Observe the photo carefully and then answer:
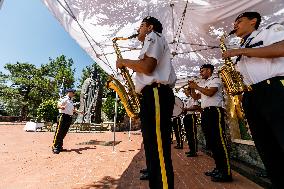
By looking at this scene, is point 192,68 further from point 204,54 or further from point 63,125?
point 63,125

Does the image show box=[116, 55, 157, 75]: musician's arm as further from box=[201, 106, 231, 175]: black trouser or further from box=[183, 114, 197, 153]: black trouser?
box=[183, 114, 197, 153]: black trouser

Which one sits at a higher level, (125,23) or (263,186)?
(125,23)

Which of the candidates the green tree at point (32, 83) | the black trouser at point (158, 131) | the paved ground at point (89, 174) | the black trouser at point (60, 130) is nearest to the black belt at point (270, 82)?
the black trouser at point (158, 131)

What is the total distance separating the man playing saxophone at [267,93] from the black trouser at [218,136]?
209cm

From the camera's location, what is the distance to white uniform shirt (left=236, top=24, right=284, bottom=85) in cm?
216

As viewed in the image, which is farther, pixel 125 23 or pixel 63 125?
pixel 63 125

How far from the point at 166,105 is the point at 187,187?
2.22 meters

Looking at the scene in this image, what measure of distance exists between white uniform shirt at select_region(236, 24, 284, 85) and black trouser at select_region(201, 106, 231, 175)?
2107 millimetres

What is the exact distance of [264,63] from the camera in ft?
7.31

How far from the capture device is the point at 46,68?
5588 cm

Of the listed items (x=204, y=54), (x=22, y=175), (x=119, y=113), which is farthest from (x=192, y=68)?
(x=119, y=113)

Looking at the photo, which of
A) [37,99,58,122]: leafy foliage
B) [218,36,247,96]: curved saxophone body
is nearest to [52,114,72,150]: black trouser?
[218,36,247,96]: curved saxophone body

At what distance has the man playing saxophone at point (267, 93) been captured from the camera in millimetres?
2045

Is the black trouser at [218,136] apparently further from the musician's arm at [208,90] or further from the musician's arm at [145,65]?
the musician's arm at [145,65]
